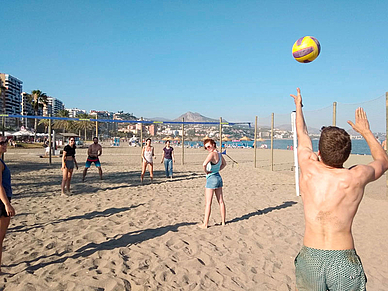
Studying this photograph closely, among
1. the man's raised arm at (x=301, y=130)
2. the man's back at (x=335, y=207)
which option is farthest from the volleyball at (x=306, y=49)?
the man's back at (x=335, y=207)

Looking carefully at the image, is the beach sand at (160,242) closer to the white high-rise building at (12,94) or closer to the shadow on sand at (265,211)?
the shadow on sand at (265,211)

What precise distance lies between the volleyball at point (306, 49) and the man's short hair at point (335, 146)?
244 centimetres

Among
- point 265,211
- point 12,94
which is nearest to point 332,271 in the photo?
point 265,211

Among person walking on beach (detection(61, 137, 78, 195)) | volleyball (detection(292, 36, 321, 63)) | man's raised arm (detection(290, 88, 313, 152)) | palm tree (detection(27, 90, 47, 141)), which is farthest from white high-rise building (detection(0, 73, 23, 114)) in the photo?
man's raised arm (detection(290, 88, 313, 152))

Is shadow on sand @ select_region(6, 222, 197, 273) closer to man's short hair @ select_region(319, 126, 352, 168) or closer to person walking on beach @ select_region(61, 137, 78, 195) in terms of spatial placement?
man's short hair @ select_region(319, 126, 352, 168)

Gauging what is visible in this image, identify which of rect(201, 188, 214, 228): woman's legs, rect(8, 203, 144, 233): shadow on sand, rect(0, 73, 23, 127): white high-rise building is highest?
rect(0, 73, 23, 127): white high-rise building

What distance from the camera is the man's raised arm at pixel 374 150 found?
1668mm

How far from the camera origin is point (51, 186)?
7891 millimetres

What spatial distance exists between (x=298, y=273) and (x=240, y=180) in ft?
25.7

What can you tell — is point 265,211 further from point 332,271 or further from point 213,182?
point 332,271

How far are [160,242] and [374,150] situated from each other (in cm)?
290

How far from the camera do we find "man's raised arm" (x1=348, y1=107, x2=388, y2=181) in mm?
1668

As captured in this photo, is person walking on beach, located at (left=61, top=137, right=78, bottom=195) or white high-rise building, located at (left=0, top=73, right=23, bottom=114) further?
white high-rise building, located at (left=0, top=73, right=23, bottom=114)

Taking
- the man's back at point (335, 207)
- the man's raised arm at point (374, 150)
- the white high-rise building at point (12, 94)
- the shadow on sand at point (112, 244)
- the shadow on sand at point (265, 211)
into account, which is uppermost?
the white high-rise building at point (12, 94)
